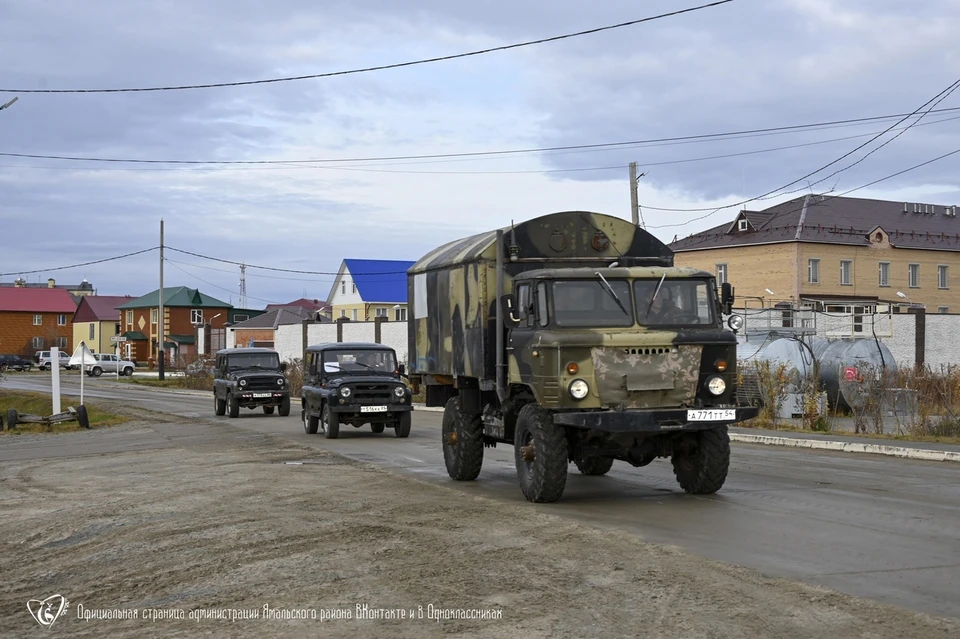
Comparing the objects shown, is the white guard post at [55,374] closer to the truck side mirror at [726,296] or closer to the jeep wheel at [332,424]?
the jeep wheel at [332,424]

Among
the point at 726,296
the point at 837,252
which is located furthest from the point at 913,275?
the point at 726,296

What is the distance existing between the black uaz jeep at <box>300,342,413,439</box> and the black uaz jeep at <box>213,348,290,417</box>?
23.4 ft

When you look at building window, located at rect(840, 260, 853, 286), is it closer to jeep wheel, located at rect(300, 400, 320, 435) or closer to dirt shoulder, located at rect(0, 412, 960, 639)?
jeep wheel, located at rect(300, 400, 320, 435)

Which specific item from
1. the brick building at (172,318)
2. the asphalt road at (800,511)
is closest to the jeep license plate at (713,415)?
the asphalt road at (800,511)

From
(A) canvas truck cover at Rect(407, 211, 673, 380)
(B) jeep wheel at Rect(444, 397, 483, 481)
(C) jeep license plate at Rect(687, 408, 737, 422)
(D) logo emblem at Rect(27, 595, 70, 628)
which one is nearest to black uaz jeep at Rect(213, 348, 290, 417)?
(B) jeep wheel at Rect(444, 397, 483, 481)

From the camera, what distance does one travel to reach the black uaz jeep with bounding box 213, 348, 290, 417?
3244 centimetres

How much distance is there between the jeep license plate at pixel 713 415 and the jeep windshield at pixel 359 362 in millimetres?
13424

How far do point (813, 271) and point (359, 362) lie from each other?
45762mm

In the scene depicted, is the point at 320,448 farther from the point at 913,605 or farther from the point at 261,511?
the point at 913,605

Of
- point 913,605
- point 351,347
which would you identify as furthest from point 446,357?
point 351,347

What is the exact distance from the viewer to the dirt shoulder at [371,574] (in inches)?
265

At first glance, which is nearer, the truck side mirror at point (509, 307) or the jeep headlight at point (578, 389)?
the jeep headlight at point (578, 389)

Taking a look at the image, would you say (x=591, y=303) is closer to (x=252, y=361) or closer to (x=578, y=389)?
(x=578, y=389)

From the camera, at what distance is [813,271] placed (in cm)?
6481
